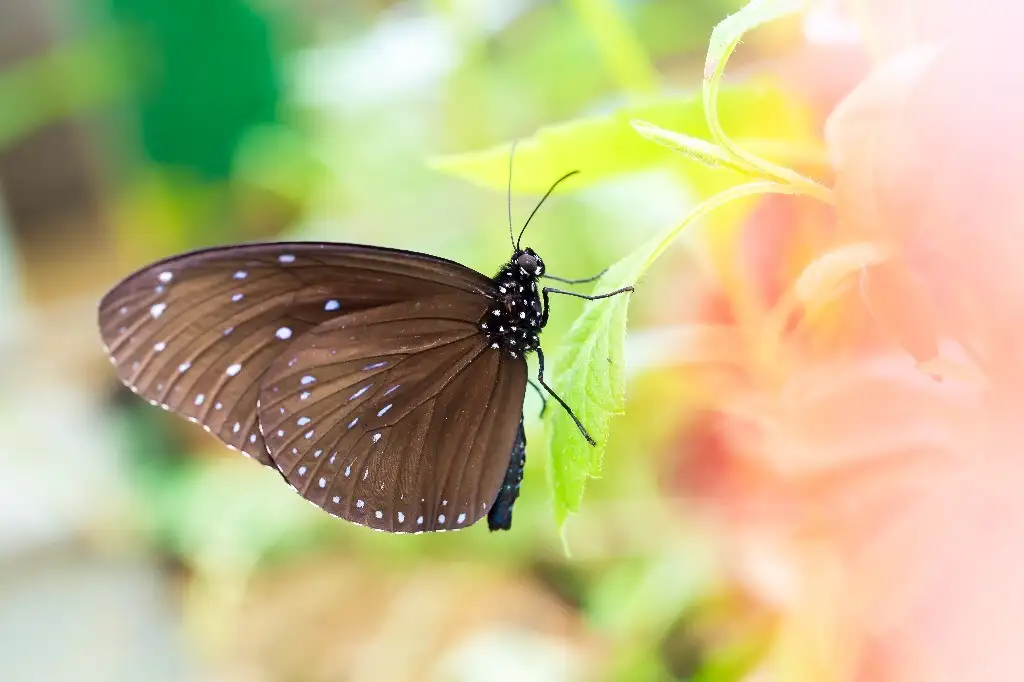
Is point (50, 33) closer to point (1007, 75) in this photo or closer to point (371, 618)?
point (371, 618)

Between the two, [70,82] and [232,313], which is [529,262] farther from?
[70,82]

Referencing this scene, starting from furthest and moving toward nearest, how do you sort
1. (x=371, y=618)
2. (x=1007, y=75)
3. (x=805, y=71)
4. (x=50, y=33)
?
(x=50, y=33), (x=371, y=618), (x=805, y=71), (x=1007, y=75)

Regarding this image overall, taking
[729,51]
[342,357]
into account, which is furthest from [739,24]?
[342,357]

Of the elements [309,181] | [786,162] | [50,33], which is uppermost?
[50,33]

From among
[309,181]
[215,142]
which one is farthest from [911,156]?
[215,142]

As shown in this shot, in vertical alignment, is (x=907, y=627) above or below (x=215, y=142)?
below

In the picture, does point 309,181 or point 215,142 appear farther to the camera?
point 215,142

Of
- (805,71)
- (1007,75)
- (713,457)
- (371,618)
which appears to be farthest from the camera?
(371,618)
